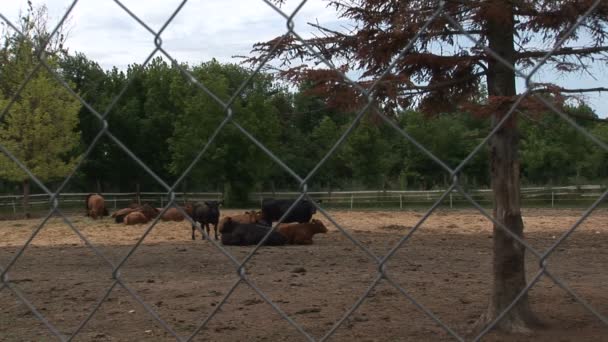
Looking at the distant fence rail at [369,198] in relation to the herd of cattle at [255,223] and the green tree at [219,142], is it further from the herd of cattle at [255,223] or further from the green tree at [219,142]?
the herd of cattle at [255,223]

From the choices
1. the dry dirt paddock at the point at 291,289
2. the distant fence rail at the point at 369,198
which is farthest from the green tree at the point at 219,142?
Answer: the dry dirt paddock at the point at 291,289

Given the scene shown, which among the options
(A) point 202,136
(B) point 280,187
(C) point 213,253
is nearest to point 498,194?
(C) point 213,253

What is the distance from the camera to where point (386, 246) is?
12.9m

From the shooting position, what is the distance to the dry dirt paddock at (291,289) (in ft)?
20.7

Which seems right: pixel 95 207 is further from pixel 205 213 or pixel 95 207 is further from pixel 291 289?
pixel 291 289

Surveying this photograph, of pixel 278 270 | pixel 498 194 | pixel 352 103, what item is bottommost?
pixel 278 270

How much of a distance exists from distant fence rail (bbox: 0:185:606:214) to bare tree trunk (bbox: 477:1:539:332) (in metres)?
19.0

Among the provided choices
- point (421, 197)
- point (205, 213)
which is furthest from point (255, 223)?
point (421, 197)

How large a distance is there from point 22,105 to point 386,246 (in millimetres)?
7573

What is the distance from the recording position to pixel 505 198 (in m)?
5.73

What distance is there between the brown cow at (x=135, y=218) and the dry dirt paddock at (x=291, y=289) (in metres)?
4.18

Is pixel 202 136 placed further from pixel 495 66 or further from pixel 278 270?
pixel 495 66

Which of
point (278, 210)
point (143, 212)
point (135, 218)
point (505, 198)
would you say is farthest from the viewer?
point (143, 212)

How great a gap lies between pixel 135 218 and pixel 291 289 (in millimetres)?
11727
